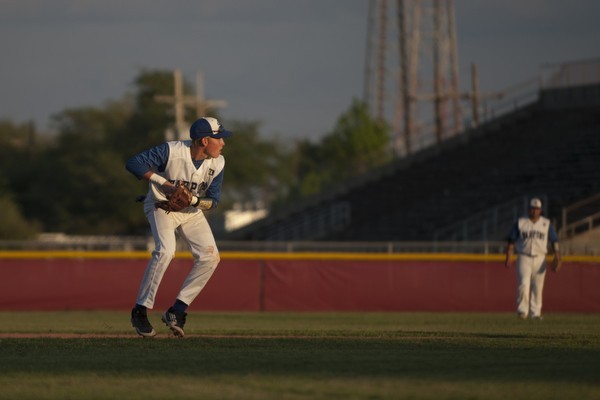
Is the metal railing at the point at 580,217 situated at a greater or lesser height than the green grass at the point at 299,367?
greater

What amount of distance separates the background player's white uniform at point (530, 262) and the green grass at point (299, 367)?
656 centimetres

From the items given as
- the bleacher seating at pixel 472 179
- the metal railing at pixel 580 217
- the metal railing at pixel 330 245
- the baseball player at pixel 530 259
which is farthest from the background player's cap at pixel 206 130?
the bleacher seating at pixel 472 179

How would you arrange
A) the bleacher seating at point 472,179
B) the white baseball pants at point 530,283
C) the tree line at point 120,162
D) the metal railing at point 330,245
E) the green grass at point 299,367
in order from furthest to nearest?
the tree line at point 120,162, the bleacher seating at point 472,179, the metal railing at point 330,245, the white baseball pants at point 530,283, the green grass at point 299,367

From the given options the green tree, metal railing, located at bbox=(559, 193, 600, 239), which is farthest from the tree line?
metal railing, located at bbox=(559, 193, 600, 239)

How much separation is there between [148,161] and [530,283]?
9.20m

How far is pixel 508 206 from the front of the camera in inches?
1259

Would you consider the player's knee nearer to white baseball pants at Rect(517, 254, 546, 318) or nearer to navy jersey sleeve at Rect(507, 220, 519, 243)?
white baseball pants at Rect(517, 254, 546, 318)

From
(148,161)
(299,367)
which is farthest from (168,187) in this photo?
(299,367)

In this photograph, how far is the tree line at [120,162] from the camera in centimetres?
6303

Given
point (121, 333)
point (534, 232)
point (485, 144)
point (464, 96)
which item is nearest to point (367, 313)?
point (534, 232)

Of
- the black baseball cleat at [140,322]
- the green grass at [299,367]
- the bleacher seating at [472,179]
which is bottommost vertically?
the green grass at [299,367]

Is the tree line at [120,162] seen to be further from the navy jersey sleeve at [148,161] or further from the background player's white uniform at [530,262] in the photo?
the navy jersey sleeve at [148,161]

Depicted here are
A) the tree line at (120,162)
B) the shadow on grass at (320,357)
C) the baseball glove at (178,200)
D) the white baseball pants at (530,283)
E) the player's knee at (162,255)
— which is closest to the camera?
the shadow on grass at (320,357)

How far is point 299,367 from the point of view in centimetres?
873
